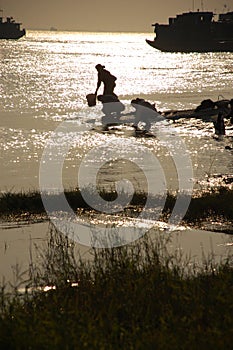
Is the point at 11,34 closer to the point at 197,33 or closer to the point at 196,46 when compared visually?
the point at 196,46

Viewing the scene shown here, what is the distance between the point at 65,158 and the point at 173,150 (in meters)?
2.89

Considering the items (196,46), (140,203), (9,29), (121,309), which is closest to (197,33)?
(196,46)

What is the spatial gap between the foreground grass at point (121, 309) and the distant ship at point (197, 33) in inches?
3907

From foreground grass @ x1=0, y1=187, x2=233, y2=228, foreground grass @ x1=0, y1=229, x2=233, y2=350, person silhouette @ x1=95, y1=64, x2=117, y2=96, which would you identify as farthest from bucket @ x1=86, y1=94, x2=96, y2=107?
foreground grass @ x1=0, y1=229, x2=233, y2=350

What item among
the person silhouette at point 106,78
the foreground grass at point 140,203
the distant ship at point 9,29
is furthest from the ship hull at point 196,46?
the foreground grass at point 140,203

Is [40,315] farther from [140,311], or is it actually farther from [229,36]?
[229,36]

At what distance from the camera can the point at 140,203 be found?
11.9 m

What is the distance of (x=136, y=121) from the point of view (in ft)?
81.2

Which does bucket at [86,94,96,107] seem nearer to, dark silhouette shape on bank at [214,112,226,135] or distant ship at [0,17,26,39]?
dark silhouette shape on bank at [214,112,226,135]

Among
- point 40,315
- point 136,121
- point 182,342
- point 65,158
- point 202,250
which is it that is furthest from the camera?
point 136,121

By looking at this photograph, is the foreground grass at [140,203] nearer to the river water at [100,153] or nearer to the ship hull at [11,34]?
the river water at [100,153]

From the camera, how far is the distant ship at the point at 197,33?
10506cm

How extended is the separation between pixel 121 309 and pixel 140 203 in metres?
5.79

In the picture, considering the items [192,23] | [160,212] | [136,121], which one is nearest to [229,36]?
[192,23]
